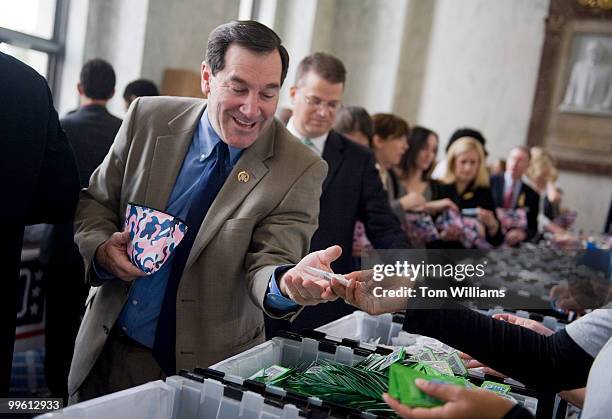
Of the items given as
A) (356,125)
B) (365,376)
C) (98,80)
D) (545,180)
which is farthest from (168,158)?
(545,180)

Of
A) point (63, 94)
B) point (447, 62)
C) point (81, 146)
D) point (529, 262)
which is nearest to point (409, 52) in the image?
point (447, 62)

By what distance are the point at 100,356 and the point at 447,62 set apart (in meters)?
Answer: 8.40

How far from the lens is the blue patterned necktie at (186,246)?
183cm

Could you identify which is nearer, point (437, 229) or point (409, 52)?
point (437, 229)

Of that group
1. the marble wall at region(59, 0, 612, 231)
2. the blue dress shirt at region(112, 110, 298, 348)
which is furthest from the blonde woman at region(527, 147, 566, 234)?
the blue dress shirt at region(112, 110, 298, 348)

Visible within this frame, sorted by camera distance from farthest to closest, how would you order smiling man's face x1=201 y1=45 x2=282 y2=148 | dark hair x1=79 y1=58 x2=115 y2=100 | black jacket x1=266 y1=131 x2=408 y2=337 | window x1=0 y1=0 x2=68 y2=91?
1. window x1=0 y1=0 x2=68 y2=91
2. dark hair x1=79 y1=58 x2=115 y2=100
3. black jacket x1=266 y1=131 x2=408 y2=337
4. smiling man's face x1=201 y1=45 x2=282 y2=148

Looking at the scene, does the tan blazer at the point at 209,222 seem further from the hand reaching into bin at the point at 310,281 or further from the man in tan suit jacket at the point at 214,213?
the hand reaching into bin at the point at 310,281

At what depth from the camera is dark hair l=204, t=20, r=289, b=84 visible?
1.79 m

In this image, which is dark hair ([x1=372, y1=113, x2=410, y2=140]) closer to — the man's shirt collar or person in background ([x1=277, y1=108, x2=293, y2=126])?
person in background ([x1=277, y1=108, x2=293, y2=126])

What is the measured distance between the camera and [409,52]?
938cm

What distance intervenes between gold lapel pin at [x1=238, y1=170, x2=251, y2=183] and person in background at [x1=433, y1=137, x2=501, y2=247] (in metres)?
2.80

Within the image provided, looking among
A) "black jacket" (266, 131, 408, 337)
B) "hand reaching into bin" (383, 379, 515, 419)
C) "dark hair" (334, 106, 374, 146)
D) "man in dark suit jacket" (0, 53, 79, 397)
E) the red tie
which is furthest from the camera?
the red tie

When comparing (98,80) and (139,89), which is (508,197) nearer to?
(139,89)

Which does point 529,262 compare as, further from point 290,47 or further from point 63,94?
point 290,47
